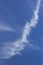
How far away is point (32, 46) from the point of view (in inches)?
45.8

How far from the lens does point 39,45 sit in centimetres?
118

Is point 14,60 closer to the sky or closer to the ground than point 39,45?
closer to the ground

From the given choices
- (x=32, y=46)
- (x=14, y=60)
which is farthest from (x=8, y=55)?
(x=32, y=46)

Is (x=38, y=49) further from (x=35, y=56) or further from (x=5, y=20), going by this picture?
(x=5, y=20)

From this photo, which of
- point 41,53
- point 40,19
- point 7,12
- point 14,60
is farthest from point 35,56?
point 7,12

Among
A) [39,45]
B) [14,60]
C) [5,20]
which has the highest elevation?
[5,20]

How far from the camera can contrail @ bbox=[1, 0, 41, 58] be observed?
1.09m

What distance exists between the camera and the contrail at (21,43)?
1.09 m

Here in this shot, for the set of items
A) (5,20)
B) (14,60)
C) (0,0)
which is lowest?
(14,60)

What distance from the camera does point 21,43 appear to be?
3.72ft

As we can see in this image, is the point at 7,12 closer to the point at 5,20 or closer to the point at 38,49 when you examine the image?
the point at 5,20

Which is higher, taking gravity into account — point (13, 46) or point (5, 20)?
point (5, 20)

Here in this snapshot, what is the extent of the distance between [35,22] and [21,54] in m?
0.26

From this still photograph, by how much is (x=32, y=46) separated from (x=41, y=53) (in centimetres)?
9
